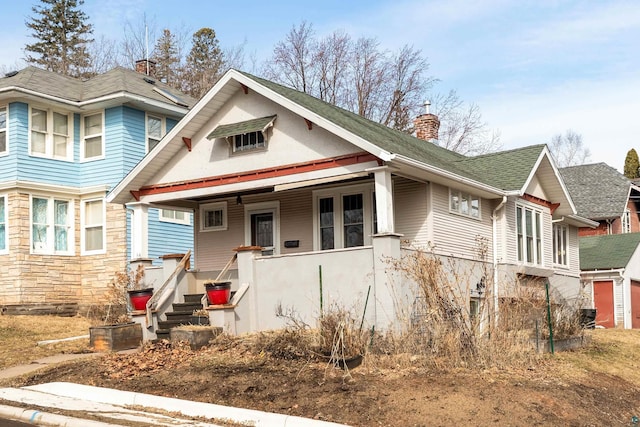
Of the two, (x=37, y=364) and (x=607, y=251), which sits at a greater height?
(x=607, y=251)

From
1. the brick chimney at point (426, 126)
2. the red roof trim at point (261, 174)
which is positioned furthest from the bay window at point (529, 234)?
the red roof trim at point (261, 174)

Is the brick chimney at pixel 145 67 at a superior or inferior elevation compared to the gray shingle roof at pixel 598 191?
→ superior

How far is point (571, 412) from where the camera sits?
36.6ft

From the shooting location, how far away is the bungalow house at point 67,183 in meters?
23.9

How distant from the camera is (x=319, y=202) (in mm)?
19562

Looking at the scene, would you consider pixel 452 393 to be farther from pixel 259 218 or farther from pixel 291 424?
pixel 259 218

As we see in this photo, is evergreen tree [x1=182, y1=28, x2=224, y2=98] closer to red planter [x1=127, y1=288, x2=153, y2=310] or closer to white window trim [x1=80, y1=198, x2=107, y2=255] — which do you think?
white window trim [x1=80, y1=198, x2=107, y2=255]

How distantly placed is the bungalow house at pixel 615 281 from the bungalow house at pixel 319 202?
385 inches

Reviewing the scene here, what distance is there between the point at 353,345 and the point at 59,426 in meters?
4.97

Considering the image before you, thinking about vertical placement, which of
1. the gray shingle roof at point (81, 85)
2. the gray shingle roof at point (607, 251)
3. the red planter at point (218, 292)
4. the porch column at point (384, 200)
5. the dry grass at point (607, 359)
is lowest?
the dry grass at point (607, 359)

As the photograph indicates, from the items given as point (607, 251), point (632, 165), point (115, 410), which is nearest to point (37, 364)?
point (115, 410)

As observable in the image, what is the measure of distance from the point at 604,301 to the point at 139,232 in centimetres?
2015

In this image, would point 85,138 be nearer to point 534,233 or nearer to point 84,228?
point 84,228

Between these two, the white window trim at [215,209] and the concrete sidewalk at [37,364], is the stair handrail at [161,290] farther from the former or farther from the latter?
the white window trim at [215,209]
